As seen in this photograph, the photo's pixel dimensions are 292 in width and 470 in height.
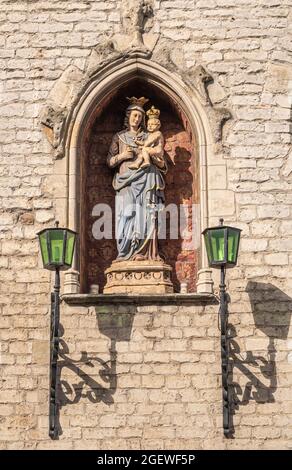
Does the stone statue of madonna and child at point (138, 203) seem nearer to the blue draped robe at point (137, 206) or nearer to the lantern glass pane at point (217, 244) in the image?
the blue draped robe at point (137, 206)

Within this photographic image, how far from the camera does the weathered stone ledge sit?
29.0 ft

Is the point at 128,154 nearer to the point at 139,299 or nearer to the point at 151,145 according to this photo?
the point at 151,145

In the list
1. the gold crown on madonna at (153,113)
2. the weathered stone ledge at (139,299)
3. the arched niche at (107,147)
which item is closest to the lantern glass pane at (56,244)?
the weathered stone ledge at (139,299)

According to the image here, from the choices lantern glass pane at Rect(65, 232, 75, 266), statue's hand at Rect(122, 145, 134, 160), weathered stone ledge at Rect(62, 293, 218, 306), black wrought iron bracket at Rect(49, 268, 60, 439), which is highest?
statue's hand at Rect(122, 145, 134, 160)

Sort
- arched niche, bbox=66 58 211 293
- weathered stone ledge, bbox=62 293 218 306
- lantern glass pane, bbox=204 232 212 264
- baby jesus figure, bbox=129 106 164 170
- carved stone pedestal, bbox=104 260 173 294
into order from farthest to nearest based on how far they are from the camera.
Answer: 1. baby jesus figure, bbox=129 106 164 170
2. arched niche, bbox=66 58 211 293
3. carved stone pedestal, bbox=104 260 173 294
4. weathered stone ledge, bbox=62 293 218 306
5. lantern glass pane, bbox=204 232 212 264

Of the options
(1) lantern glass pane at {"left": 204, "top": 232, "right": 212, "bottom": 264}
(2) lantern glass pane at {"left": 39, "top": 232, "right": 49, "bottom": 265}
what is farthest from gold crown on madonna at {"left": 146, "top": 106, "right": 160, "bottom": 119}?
(2) lantern glass pane at {"left": 39, "top": 232, "right": 49, "bottom": 265}

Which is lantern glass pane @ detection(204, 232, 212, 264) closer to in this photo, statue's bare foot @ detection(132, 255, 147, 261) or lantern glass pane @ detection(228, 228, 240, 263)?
lantern glass pane @ detection(228, 228, 240, 263)

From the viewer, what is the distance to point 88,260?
964 centimetres

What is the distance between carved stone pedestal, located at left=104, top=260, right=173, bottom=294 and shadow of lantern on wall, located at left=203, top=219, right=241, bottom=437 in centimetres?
79

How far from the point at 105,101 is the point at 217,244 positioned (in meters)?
2.22

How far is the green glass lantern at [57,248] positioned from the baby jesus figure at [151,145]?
1.39 meters

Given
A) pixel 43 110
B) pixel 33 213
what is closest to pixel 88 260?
pixel 33 213

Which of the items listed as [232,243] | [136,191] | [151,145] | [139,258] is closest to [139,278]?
[139,258]

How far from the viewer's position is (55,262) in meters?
8.42
